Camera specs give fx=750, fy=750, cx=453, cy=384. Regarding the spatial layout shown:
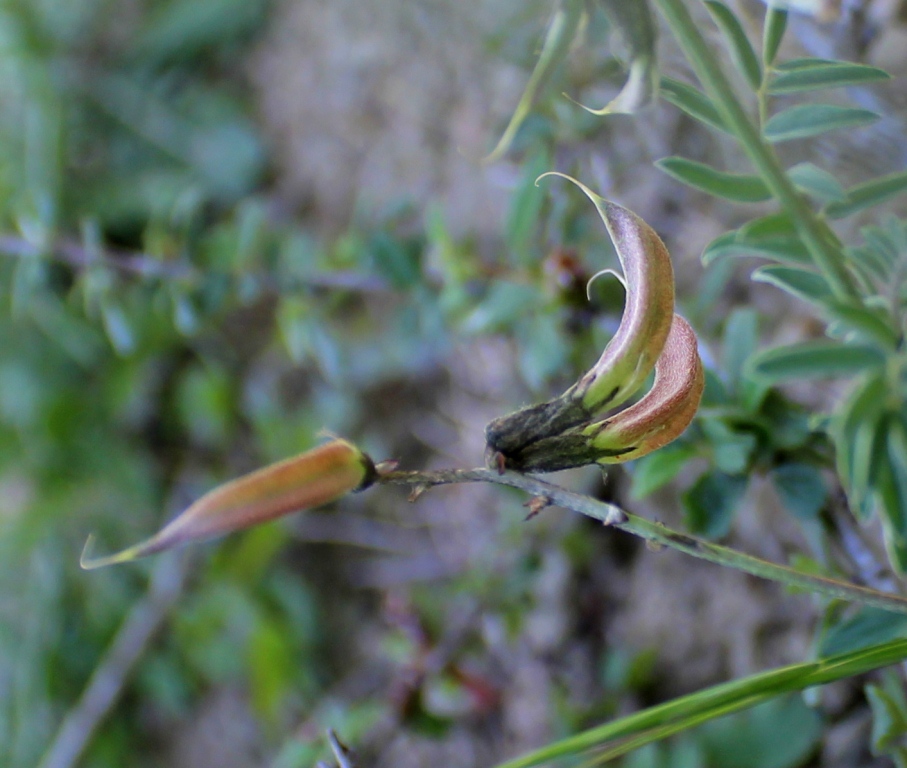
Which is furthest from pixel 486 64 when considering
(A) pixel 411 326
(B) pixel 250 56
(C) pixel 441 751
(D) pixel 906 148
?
(C) pixel 441 751

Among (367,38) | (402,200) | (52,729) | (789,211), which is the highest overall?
(367,38)

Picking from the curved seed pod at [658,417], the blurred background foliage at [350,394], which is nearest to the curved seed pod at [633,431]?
the curved seed pod at [658,417]

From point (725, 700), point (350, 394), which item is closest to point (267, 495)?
point (725, 700)

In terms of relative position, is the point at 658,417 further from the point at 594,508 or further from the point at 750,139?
the point at 750,139

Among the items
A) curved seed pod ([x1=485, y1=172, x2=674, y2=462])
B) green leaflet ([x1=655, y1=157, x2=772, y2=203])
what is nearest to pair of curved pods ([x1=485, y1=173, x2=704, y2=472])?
curved seed pod ([x1=485, y1=172, x2=674, y2=462])

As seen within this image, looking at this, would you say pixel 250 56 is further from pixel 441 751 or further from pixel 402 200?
pixel 441 751

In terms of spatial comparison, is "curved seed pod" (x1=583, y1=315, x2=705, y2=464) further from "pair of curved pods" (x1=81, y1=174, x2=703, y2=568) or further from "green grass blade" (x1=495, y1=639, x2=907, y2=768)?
"green grass blade" (x1=495, y1=639, x2=907, y2=768)

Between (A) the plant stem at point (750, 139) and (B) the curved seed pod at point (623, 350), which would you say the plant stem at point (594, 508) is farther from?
(A) the plant stem at point (750, 139)
